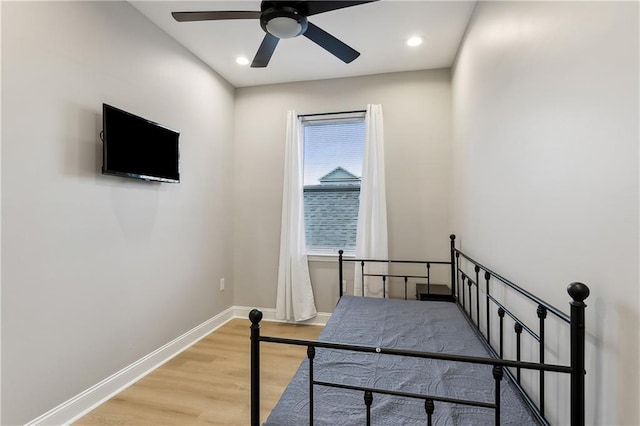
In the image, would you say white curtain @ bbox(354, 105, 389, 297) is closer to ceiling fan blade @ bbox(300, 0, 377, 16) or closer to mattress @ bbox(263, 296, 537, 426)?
mattress @ bbox(263, 296, 537, 426)

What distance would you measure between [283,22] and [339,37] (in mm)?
1036

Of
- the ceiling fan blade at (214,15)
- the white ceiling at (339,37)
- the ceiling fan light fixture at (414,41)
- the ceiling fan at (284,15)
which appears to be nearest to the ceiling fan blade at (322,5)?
the ceiling fan at (284,15)

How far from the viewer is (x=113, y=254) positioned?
2154mm

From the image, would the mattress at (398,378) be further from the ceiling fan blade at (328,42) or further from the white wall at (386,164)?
the ceiling fan blade at (328,42)

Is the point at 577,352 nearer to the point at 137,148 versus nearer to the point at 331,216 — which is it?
the point at 137,148

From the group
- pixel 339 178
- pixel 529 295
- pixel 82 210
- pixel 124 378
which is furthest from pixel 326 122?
pixel 124 378

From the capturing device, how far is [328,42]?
205 cm

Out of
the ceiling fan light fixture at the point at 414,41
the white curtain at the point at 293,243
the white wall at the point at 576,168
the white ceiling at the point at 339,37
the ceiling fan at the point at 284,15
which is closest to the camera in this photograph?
the white wall at the point at 576,168

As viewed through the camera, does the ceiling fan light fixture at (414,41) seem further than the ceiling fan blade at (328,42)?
Yes

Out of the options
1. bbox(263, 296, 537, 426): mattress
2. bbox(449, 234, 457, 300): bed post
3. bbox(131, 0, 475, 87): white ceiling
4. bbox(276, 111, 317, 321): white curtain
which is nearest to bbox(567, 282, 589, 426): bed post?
bbox(263, 296, 537, 426): mattress

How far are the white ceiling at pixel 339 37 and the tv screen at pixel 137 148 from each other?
0.86 metres

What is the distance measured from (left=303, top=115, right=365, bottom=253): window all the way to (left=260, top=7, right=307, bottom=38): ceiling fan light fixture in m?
1.65

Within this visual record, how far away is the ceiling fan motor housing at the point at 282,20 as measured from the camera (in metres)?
1.71

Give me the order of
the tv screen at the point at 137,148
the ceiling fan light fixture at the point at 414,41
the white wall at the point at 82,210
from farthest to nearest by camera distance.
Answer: the ceiling fan light fixture at the point at 414,41
the tv screen at the point at 137,148
the white wall at the point at 82,210
